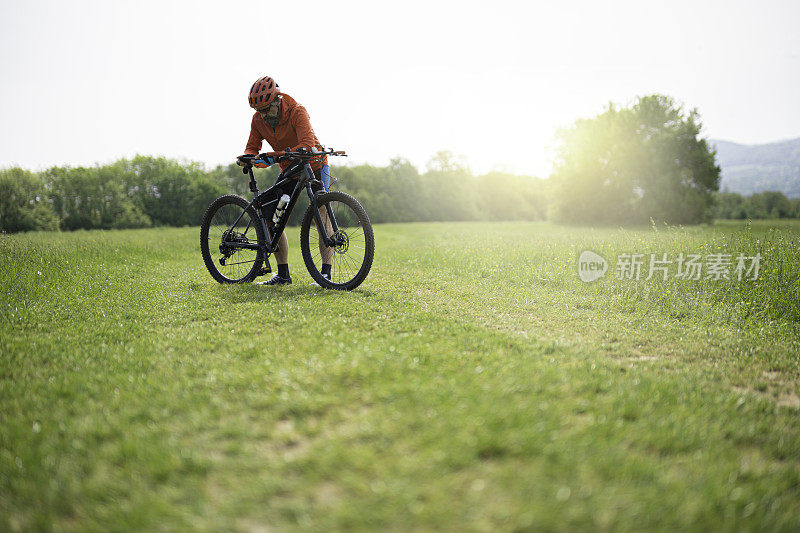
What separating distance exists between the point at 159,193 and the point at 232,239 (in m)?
49.5

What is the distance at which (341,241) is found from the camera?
6.30 meters

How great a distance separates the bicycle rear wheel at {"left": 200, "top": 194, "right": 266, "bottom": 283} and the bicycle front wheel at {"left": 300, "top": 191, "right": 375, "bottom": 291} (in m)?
0.90

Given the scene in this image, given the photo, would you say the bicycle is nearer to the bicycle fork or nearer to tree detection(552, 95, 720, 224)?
the bicycle fork

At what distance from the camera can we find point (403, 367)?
129 inches

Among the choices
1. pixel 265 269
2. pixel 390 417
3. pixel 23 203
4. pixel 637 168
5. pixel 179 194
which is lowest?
pixel 390 417

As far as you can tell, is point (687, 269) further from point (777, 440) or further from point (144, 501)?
point (144, 501)

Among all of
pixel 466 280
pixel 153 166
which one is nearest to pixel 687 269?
pixel 466 280

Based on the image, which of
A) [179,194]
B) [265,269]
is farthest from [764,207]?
[265,269]

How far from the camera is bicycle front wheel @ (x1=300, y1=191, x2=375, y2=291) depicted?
617 centimetres

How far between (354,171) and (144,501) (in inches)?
2594

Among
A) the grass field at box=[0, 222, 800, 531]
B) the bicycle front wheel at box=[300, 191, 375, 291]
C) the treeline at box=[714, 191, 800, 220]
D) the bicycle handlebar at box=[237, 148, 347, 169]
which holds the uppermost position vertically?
the treeline at box=[714, 191, 800, 220]

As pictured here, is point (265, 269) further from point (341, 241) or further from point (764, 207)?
point (764, 207)

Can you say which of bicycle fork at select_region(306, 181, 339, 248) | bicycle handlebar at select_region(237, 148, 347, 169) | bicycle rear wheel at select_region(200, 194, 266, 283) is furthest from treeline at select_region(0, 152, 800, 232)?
bicycle fork at select_region(306, 181, 339, 248)

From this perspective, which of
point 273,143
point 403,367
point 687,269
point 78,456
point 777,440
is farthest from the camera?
point 687,269
